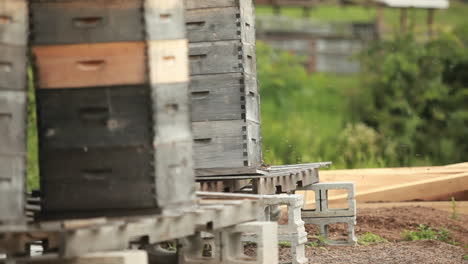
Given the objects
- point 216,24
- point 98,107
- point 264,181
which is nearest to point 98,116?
point 98,107

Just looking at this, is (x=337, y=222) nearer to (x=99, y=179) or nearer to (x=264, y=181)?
(x=264, y=181)

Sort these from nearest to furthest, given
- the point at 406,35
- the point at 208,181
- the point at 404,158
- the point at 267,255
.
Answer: the point at 267,255
the point at 208,181
the point at 404,158
the point at 406,35

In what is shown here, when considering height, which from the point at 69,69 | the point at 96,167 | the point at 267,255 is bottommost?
the point at 267,255

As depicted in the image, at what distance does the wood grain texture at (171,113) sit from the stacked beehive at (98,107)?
0.01 metres

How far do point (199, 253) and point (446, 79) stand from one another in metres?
13.4

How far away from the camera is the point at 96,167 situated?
628cm

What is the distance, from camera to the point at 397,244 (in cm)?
991

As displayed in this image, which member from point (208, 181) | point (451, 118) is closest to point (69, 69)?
point (208, 181)

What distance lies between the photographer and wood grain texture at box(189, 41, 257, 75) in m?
8.95

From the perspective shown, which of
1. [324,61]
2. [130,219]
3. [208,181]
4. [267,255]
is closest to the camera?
[130,219]

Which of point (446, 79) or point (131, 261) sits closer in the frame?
point (131, 261)

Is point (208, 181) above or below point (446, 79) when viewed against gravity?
below

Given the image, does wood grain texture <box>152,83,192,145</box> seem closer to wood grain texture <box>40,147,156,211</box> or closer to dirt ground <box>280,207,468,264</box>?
wood grain texture <box>40,147,156,211</box>

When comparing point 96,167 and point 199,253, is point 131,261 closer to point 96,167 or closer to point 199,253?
point 96,167
